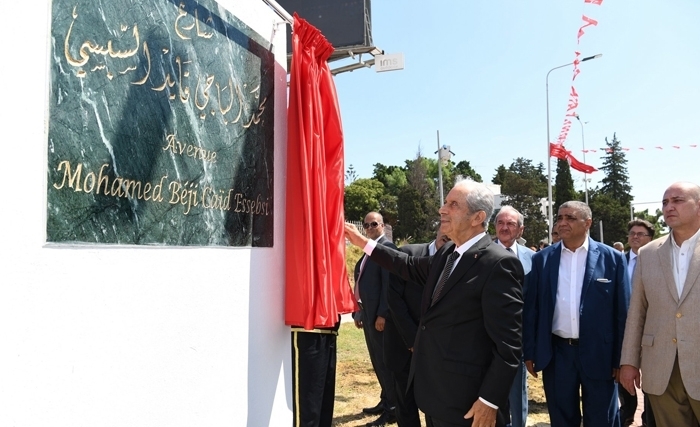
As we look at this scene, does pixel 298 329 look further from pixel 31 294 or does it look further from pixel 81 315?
pixel 31 294

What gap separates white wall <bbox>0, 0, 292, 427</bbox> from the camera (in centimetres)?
161

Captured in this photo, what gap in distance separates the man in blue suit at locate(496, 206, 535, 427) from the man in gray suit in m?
1.09

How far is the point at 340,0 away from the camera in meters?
6.48

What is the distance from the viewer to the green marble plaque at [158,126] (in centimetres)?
180

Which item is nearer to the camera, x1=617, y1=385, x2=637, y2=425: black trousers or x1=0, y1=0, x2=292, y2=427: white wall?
x1=0, y1=0, x2=292, y2=427: white wall

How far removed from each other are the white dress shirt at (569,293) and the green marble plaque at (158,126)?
2.12 meters

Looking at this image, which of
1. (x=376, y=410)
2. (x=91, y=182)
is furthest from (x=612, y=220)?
(x=91, y=182)

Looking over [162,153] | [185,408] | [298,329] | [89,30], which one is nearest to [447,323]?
[298,329]

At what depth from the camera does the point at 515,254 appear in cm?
441

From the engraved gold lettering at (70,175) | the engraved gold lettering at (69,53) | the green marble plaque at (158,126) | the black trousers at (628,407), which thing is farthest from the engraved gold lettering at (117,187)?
the black trousers at (628,407)

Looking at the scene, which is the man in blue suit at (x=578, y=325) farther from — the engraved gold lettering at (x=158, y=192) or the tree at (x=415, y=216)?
the tree at (x=415, y=216)

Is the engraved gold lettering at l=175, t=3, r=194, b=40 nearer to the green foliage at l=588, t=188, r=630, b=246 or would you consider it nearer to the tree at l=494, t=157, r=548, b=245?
the tree at l=494, t=157, r=548, b=245

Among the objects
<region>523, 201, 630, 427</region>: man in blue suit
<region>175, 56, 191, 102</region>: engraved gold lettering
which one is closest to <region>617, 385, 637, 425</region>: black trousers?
<region>523, 201, 630, 427</region>: man in blue suit

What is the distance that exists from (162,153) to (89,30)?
0.59 meters
